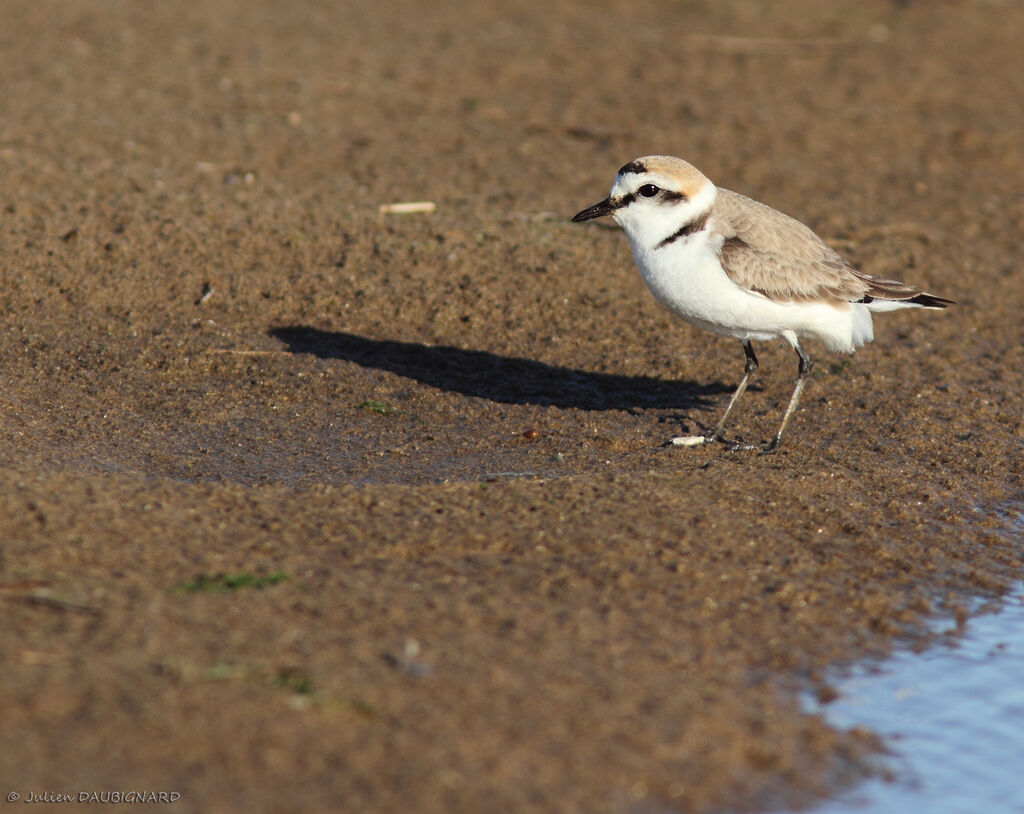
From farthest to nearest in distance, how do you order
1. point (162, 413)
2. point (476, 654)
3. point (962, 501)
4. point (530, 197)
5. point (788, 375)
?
point (530, 197), point (788, 375), point (162, 413), point (962, 501), point (476, 654)

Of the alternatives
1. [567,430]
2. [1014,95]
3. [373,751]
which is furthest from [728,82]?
[373,751]

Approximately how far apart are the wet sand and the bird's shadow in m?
0.03

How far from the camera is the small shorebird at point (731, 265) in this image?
6395mm

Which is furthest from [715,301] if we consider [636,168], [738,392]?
[636,168]

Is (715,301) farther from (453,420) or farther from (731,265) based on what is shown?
(453,420)

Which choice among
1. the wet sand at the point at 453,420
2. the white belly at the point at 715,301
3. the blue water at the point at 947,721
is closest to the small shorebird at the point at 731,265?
the white belly at the point at 715,301

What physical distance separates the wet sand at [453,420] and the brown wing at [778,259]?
34.0 inches

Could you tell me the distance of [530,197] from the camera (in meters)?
9.77

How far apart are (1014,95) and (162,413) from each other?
33.7 feet

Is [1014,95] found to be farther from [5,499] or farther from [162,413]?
[5,499]

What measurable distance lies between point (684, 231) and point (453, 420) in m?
1.70

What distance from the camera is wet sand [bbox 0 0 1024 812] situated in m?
3.90

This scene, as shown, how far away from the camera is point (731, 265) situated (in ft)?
20.9

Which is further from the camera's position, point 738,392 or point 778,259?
point 738,392
